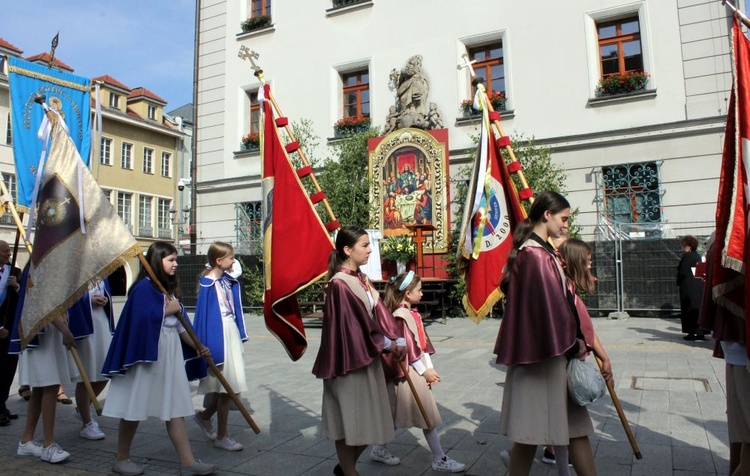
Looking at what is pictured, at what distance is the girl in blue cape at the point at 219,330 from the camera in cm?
496

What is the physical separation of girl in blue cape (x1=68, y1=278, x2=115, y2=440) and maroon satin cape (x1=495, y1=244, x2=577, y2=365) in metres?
3.59

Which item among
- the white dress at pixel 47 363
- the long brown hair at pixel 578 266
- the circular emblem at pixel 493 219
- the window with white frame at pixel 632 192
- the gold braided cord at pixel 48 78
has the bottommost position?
the white dress at pixel 47 363

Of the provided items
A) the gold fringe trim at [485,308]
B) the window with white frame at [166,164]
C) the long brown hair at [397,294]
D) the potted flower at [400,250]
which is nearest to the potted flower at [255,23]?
the potted flower at [400,250]

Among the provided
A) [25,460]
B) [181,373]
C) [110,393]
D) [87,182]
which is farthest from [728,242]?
[25,460]

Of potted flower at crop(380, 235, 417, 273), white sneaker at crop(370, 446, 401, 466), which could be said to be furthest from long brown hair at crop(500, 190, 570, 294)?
potted flower at crop(380, 235, 417, 273)

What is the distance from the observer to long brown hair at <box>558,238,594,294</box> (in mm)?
3834

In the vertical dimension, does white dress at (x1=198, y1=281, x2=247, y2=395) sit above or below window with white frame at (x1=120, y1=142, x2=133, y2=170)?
below

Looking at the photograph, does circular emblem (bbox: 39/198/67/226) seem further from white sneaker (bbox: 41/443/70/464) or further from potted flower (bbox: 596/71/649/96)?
potted flower (bbox: 596/71/649/96)

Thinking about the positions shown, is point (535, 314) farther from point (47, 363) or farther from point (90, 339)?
point (90, 339)

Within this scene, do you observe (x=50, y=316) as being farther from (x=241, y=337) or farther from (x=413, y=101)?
(x=413, y=101)

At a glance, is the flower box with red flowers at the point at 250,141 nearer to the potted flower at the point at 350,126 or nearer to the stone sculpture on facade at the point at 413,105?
the potted flower at the point at 350,126

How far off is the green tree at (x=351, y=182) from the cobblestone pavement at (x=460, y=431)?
840 centimetres

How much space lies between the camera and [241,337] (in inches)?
213

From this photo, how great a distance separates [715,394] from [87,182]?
6372 millimetres
